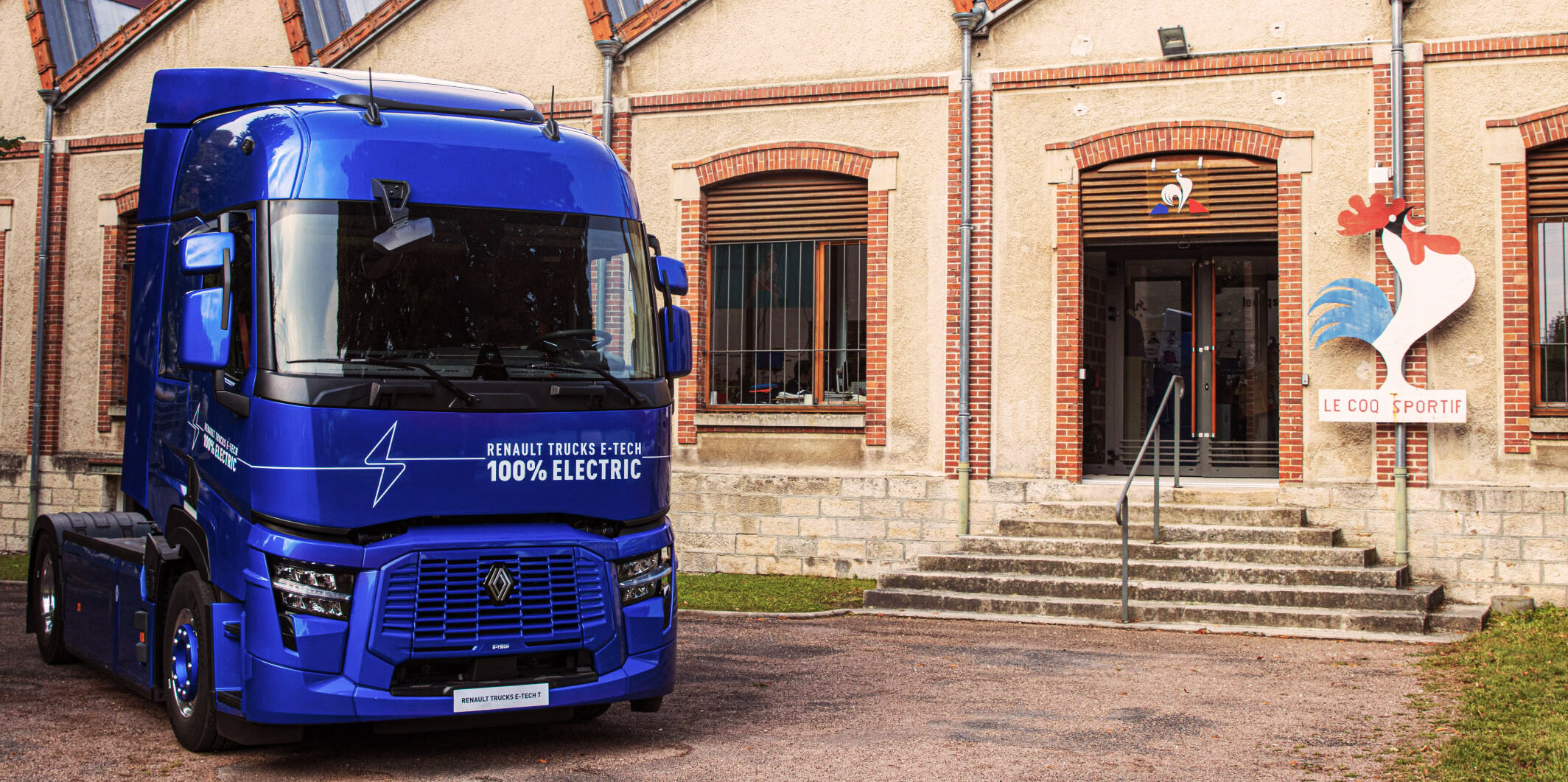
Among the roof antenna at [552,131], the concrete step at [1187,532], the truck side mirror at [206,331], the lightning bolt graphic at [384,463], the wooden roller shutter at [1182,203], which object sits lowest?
the concrete step at [1187,532]

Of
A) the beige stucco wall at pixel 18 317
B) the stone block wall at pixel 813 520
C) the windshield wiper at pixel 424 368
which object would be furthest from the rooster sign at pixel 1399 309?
the beige stucco wall at pixel 18 317

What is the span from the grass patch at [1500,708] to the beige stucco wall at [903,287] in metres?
5.20

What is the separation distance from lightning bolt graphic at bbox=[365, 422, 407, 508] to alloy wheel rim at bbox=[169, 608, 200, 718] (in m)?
1.20

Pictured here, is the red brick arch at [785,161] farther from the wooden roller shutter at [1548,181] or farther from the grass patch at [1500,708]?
the grass patch at [1500,708]

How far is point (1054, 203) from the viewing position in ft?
43.5

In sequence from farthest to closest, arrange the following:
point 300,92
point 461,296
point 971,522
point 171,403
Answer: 1. point 971,522
2. point 171,403
3. point 300,92
4. point 461,296

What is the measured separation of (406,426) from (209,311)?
1.02m

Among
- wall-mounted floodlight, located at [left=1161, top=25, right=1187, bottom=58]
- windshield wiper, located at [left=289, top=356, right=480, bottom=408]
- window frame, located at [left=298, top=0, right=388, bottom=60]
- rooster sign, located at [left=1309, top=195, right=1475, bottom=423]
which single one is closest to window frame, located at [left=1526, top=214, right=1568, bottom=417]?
rooster sign, located at [left=1309, top=195, right=1475, bottom=423]

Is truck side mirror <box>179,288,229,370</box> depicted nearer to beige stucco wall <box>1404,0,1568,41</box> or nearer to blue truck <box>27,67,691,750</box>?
blue truck <box>27,67,691,750</box>

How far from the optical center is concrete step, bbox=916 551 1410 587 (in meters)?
11.3

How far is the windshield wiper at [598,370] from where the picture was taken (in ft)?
20.6

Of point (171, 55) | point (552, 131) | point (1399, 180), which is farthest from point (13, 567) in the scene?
point (1399, 180)

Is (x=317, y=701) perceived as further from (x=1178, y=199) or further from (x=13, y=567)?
(x=13, y=567)

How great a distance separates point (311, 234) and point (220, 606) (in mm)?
1648
